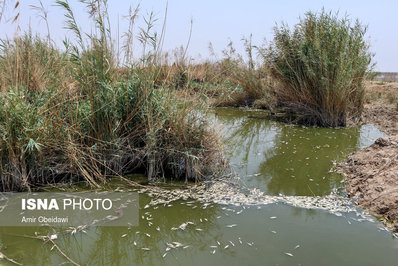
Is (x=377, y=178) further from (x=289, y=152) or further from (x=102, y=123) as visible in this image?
(x=102, y=123)

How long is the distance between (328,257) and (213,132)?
2.12 meters

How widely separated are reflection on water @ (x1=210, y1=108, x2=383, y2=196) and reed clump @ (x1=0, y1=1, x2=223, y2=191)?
618 millimetres

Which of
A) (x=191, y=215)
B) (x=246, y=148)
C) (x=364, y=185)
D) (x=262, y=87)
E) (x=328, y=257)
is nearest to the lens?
(x=328, y=257)

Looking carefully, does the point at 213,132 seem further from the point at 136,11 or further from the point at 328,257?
the point at 328,257

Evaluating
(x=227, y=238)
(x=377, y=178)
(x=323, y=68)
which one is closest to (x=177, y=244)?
(x=227, y=238)

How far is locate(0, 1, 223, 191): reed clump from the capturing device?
3.85 m

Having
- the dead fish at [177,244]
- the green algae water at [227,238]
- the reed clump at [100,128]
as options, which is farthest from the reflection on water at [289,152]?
the dead fish at [177,244]

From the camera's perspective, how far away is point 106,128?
14.1ft

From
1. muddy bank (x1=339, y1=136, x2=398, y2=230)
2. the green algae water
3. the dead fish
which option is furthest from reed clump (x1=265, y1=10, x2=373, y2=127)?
the dead fish

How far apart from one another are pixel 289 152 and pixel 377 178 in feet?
6.76

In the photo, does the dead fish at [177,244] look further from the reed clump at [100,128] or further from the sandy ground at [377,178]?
the sandy ground at [377,178]

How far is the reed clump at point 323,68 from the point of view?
789 centimetres

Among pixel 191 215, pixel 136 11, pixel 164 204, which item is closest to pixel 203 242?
pixel 191 215

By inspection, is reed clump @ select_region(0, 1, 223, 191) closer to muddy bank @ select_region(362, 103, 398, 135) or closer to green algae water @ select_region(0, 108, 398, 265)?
green algae water @ select_region(0, 108, 398, 265)
